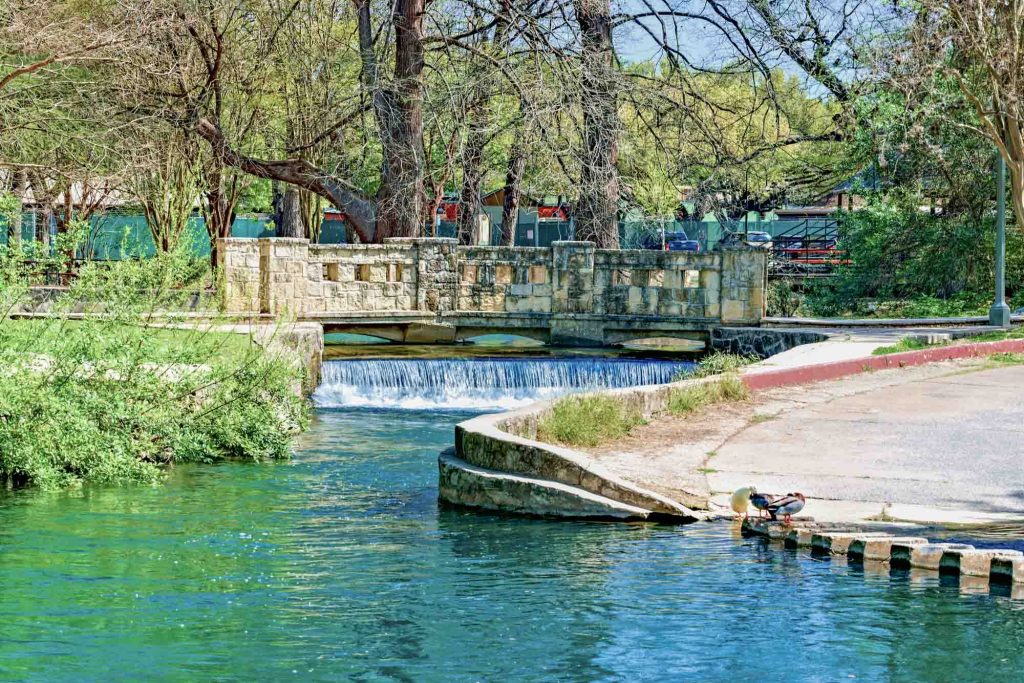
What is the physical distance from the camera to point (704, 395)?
1778 centimetres

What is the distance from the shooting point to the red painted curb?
64.8 ft

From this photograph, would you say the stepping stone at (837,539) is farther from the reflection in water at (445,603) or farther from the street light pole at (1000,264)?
the street light pole at (1000,264)

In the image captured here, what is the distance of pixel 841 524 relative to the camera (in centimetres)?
1141

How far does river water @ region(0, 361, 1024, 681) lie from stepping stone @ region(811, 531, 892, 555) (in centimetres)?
19

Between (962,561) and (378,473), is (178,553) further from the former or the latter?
(962,561)

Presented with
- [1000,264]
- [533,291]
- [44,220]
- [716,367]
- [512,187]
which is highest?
[512,187]

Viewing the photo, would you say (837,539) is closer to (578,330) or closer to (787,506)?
(787,506)

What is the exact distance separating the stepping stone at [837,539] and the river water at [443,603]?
189mm

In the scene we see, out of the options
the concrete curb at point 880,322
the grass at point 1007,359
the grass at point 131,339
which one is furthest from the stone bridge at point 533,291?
the grass at point 131,339

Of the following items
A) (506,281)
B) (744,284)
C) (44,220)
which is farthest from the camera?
(44,220)

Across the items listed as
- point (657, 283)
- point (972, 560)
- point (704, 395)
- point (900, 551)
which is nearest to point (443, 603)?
point (900, 551)

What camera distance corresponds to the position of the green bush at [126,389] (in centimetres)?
1413

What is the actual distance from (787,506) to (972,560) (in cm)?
166

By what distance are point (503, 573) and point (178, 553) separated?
2736mm
